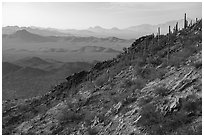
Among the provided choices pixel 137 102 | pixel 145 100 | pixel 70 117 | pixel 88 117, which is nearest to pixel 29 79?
pixel 70 117

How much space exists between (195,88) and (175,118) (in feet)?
7.26

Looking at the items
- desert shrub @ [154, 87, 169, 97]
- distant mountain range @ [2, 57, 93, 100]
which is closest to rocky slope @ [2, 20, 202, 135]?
desert shrub @ [154, 87, 169, 97]

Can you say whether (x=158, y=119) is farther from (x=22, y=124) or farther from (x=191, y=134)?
(x=22, y=124)

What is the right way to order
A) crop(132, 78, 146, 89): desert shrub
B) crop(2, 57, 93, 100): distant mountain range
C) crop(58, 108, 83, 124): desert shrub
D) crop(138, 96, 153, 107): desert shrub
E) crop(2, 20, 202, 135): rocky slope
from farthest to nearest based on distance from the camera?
1. crop(2, 57, 93, 100): distant mountain range
2. crop(132, 78, 146, 89): desert shrub
3. crop(58, 108, 83, 124): desert shrub
4. crop(138, 96, 153, 107): desert shrub
5. crop(2, 20, 202, 135): rocky slope

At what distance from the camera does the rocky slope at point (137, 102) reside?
32.5 ft

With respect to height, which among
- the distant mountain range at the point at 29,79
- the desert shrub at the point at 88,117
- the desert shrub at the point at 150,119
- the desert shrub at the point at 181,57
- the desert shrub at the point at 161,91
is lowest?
Result: the distant mountain range at the point at 29,79

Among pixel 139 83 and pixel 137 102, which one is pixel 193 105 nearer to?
pixel 137 102

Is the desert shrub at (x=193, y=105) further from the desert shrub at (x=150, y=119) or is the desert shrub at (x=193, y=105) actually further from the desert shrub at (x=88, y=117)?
the desert shrub at (x=88, y=117)

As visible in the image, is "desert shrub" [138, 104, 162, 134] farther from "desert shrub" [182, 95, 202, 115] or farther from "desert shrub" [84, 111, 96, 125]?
"desert shrub" [84, 111, 96, 125]

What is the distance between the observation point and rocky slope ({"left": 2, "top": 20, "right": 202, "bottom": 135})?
32.5 ft

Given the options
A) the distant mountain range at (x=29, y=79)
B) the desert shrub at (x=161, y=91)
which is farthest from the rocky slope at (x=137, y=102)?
the distant mountain range at (x=29, y=79)

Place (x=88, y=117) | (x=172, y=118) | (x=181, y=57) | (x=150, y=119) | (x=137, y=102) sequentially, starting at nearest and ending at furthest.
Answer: (x=172, y=118), (x=150, y=119), (x=137, y=102), (x=88, y=117), (x=181, y=57)

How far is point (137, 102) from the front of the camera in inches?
494

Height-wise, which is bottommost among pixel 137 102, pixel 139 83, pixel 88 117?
pixel 88 117
